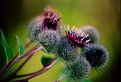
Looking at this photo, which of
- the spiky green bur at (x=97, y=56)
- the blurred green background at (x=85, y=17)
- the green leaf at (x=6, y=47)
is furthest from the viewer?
the blurred green background at (x=85, y=17)

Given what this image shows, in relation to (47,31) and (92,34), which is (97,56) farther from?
(47,31)

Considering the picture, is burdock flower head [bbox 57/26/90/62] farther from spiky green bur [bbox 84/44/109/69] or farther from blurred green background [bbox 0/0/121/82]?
blurred green background [bbox 0/0/121/82]

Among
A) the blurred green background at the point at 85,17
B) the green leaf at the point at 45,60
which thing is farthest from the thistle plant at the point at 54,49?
the blurred green background at the point at 85,17

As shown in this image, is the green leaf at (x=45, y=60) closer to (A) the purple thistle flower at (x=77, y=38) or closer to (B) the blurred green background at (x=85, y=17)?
(A) the purple thistle flower at (x=77, y=38)

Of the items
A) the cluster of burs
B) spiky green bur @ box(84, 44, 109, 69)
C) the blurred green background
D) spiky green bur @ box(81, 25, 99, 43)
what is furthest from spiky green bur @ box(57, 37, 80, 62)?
the blurred green background

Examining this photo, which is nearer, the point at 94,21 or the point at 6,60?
the point at 6,60

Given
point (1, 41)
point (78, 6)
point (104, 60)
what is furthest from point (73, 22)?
point (1, 41)

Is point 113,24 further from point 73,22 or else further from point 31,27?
point 31,27
